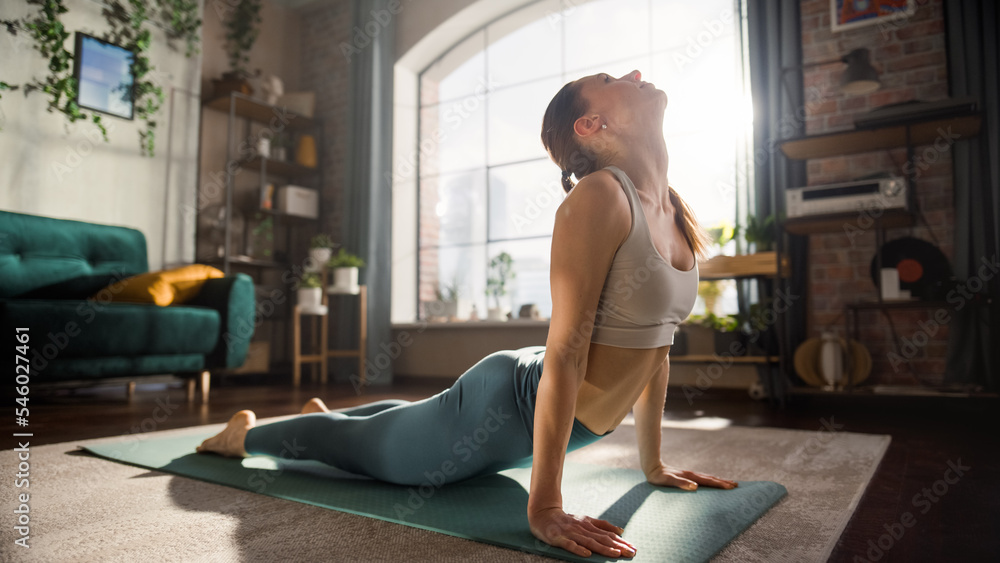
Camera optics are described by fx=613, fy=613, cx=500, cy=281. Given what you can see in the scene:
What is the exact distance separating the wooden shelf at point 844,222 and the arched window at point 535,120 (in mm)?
464

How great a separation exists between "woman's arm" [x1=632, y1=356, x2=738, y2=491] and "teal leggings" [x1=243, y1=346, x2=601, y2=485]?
0.60 ft

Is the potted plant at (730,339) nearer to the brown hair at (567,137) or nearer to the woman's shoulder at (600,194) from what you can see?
the brown hair at (567,137)

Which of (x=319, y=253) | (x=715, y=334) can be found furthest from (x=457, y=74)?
(x=715, y=334)

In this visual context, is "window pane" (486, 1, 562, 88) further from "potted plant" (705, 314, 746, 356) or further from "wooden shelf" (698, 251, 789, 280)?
"potted plant" (705, 314, 746, 356)

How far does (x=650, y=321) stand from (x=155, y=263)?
430 centimetres

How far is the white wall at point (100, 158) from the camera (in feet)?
12.2

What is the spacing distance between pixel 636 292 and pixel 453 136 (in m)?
4.29

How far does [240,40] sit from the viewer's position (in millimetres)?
4996

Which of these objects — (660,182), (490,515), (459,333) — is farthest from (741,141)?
(490,515)

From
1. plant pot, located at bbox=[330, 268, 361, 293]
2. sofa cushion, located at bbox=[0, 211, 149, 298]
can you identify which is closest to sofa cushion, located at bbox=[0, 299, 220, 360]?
sofa cushion, located at bbox=[0, 211, 149, 298]

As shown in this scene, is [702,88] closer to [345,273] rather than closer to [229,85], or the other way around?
[345,273]

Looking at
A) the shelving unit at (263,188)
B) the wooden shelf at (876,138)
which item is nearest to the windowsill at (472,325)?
the shelving unit at (263,188)

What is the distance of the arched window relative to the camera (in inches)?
151

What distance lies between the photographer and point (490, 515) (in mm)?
1107
